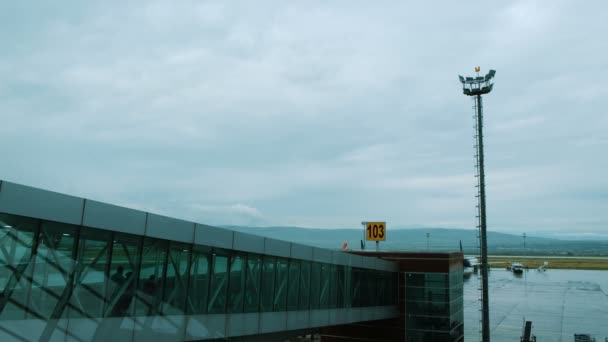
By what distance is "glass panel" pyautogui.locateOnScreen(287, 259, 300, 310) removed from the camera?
70.6ft

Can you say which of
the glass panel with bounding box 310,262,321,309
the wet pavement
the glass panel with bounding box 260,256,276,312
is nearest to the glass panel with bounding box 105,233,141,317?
the glass panel with bounding box 260,256,276,312

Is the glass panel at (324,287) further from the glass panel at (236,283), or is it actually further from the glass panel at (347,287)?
the glass panel at (236,283)

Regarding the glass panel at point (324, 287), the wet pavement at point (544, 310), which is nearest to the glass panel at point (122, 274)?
the glass panel at point (324, 287)

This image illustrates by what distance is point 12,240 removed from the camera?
973 centimetres

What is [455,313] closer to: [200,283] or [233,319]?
[233,319]

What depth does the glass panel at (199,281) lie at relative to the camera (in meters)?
15.2

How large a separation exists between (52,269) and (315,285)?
1531 centimetres

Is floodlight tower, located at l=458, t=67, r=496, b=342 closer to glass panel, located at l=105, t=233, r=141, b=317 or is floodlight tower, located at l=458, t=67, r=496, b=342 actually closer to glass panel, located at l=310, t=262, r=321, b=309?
glass panel, located at l=310, t=262, r=321, b=309

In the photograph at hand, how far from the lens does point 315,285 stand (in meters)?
24.1

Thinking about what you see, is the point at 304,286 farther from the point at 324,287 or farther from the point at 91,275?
the point at 91,275

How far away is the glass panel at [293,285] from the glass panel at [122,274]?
9713mm

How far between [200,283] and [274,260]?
514 centimetres

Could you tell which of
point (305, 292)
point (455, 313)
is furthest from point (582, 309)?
point (305, 292)

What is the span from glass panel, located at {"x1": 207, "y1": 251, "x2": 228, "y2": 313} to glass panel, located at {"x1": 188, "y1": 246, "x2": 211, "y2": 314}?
0.29 m
